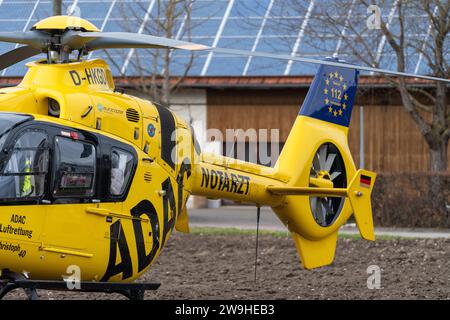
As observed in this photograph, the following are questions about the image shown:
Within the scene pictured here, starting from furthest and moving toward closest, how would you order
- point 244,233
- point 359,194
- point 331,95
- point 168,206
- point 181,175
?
point 244,233 → point 331,95 → point 359,194 → point 181,175 → point 168,206

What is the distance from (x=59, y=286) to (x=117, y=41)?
8.35 ft

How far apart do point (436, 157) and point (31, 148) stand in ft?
51.7

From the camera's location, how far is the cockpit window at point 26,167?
9086 mm

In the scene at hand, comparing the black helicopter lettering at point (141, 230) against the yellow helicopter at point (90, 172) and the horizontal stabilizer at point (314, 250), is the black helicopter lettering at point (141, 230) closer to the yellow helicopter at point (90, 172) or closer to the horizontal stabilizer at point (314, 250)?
the yellow helicopter at point (90, 172)

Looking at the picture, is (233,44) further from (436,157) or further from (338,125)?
(338,125)

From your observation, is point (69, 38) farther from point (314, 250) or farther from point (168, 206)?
point (314, 250)

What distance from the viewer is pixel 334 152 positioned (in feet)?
42.3

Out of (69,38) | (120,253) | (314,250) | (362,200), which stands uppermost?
(69,38)

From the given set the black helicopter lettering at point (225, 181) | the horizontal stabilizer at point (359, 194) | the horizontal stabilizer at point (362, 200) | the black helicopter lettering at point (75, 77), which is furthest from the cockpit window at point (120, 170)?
the horizontal stabilizer at point (362, 200)

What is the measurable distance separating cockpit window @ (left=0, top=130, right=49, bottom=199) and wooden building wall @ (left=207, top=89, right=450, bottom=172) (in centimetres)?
1817

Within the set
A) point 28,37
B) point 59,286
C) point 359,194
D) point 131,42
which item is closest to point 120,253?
point 59,286

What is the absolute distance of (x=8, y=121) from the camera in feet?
30.2

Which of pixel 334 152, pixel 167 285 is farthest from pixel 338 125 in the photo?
pixel 167 285

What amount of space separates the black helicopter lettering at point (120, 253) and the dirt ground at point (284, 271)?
6.48 feet
